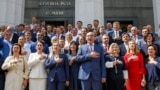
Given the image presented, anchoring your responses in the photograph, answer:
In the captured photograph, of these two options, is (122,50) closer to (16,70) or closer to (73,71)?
(73,71)

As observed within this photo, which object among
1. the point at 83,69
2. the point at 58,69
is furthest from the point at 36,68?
the point at 83,69

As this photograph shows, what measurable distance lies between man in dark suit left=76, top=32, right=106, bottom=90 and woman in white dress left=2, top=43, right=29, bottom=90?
5.43 feet

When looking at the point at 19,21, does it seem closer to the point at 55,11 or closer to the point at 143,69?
the point at 55,11

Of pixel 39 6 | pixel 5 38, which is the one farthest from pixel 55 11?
pixel 5 38

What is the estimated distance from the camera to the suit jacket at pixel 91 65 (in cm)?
884

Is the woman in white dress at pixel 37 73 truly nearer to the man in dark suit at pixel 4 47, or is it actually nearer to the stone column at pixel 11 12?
the man in dark suit at pixel 4 47

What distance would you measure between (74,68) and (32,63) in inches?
49.6

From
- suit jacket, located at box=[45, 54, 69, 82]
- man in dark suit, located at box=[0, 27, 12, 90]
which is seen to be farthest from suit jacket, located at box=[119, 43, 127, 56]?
man in dark suit, located at box=[0, 27, 12, 90]

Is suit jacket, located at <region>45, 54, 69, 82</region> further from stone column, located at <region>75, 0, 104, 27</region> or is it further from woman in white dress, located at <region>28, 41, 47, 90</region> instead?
stone column, located at <region>75, 0, 104, 27</region>

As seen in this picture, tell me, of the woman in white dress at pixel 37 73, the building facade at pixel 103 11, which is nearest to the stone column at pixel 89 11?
the building facade at pixel 103 11

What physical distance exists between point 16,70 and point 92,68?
2246mm

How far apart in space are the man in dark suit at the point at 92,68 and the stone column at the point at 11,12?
827cm

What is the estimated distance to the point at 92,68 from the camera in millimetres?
8867

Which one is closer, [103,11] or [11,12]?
[11,12]
